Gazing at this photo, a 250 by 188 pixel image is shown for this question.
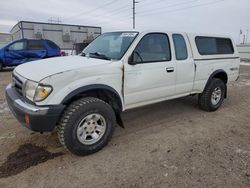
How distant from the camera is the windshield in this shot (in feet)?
11.7

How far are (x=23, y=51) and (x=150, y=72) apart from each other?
10.5 m

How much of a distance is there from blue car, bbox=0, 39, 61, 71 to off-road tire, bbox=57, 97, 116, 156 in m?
10.5

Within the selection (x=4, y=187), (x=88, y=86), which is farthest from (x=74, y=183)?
(x=88, y=86)

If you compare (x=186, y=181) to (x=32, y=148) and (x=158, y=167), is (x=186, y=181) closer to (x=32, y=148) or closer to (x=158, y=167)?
(x=158, y=167)

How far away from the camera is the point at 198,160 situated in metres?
3.05

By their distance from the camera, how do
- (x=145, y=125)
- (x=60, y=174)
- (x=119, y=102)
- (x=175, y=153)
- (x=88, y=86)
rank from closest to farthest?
(x=60, y=174) → (x=88, y=86) → (x=175, y=153) → (x=119, y=102) → (x=145, y=125)

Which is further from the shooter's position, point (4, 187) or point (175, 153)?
point (175, 153)

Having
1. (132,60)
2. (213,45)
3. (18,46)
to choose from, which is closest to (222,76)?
(213,45)

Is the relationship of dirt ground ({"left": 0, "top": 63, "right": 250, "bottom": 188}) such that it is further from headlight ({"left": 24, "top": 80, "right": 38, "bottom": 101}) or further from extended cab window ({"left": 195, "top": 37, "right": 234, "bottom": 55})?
extended cab window ({"left": 195, "top": 37, "right": 234, "bottom": 55})

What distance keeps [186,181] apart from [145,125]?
1779mm

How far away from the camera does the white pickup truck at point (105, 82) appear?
9.13 feet

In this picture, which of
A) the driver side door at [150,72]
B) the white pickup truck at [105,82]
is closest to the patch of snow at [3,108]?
the white pickup truck at [105,82]

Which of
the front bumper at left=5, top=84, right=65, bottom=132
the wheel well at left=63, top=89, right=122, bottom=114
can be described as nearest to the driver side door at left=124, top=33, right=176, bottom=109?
the wheel well at left=63, top=89, right=122, bottom=114

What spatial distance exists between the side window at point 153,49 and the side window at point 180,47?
21cm
